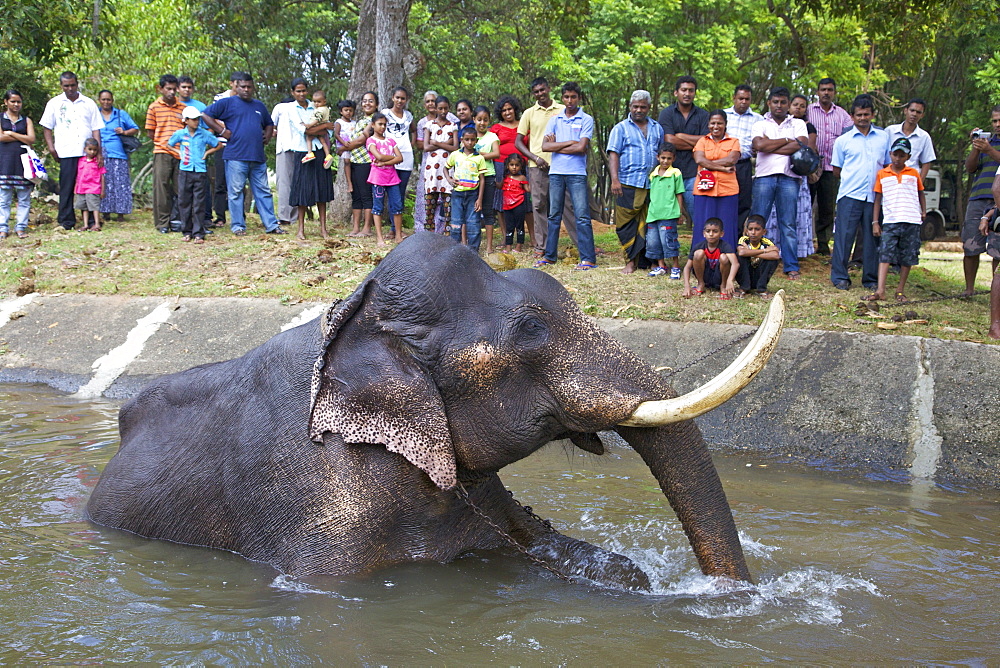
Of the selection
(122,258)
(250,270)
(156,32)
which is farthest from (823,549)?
(156,32)

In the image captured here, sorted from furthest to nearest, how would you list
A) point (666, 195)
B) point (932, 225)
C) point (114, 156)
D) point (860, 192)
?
1. point (932, 225)
2. point (114, 156)
3. point (666, 195)
4. point (860, 192)

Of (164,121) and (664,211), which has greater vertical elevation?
(164,121)

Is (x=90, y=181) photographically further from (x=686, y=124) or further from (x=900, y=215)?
(x=900, y=215)

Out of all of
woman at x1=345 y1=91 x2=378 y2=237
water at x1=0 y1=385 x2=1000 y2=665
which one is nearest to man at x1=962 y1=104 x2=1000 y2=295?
water at x1=0 y1=385 x2=1000 y2=665

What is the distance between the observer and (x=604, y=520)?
5.57m

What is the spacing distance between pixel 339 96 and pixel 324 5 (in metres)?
2.65

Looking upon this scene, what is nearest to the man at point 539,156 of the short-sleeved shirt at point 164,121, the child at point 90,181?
the short-sleeved shirt at point 164,121

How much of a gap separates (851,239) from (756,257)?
1.40 m

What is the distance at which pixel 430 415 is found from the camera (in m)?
3.88

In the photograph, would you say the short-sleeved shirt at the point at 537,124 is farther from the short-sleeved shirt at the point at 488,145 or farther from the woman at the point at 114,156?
the woman at the point at 114,156

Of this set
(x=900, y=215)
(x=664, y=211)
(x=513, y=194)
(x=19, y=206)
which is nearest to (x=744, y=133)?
(x=664, y=211)

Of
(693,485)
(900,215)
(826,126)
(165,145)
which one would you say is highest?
(826,126)

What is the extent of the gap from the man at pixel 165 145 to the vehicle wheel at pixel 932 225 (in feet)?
61.9

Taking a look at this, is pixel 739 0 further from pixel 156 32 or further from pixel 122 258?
pixel 122 258
